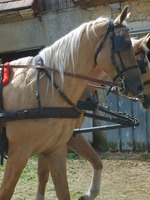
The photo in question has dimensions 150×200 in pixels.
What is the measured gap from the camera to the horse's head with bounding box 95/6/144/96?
10.0ft

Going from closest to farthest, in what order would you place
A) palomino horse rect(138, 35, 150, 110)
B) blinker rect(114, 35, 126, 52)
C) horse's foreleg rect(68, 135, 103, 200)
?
blinker rect(114, 35, 126, 52) → palomino horse rect(138, 35, 150, 110) → horse's foreleg rect(68, 135, 103, 200)

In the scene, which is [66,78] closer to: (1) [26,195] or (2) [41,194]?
(2) [41,194]

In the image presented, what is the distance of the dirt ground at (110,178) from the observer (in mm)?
5172

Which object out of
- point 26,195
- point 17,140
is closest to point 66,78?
point 17,140

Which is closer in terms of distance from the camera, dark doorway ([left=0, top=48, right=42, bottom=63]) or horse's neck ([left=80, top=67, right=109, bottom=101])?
horse's neck ([left=80, top=67, right=109, bottom=101])

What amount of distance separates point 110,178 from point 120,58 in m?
Result: 3.54

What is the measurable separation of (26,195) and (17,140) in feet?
7.56

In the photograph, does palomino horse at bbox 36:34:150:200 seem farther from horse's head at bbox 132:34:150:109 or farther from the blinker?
the blinker

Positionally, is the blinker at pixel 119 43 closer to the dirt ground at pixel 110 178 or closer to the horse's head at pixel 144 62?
the horse's head at pixel 144 62

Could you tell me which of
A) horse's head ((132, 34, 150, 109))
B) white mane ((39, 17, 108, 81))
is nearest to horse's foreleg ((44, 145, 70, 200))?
white mane ((39, 17, 108, 81))

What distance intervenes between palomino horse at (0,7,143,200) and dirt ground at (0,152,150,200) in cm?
206

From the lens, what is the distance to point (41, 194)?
4.36 meters

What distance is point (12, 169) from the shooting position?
3062mm

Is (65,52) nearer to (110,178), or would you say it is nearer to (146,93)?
(146,93)
